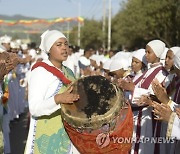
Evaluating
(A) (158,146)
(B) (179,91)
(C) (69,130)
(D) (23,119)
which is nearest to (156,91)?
(B) (179,91)

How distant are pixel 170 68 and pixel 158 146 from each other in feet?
3.31

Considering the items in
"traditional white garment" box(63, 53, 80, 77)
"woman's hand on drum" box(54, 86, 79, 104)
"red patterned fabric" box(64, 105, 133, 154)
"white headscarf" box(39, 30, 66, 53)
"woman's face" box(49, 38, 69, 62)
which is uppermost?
"white headscarf" box(39, 30, 66, 53)

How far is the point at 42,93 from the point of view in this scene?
4188mm

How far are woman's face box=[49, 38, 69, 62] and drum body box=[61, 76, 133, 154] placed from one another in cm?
64

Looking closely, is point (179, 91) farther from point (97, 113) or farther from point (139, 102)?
point (97, 113)

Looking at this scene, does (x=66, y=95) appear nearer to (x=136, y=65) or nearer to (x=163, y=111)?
(x=163, y=111)

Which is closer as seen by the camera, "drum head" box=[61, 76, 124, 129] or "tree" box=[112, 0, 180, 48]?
"drum head" box=[61, 76, 124, 129]

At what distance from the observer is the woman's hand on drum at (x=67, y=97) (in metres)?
3.83

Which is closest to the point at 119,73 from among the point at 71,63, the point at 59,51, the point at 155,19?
the point at 59,51

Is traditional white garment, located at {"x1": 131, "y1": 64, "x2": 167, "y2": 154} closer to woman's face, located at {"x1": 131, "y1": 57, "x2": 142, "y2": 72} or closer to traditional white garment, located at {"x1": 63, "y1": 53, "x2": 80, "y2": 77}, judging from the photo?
woman's face, located at {"x1": 131, "y1": 57, "x2": 142, "y2": 72}

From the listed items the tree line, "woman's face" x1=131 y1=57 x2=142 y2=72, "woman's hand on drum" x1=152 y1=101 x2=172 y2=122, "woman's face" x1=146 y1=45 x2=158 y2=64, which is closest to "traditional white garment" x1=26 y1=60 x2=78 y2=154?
"woman's hand on drum" x1=152 y1=101 x2=172 y2=122

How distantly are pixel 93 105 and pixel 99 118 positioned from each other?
151 mm

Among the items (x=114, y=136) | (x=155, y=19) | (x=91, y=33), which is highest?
(x=155, y=19)

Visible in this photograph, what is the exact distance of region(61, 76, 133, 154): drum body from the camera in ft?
12.0
